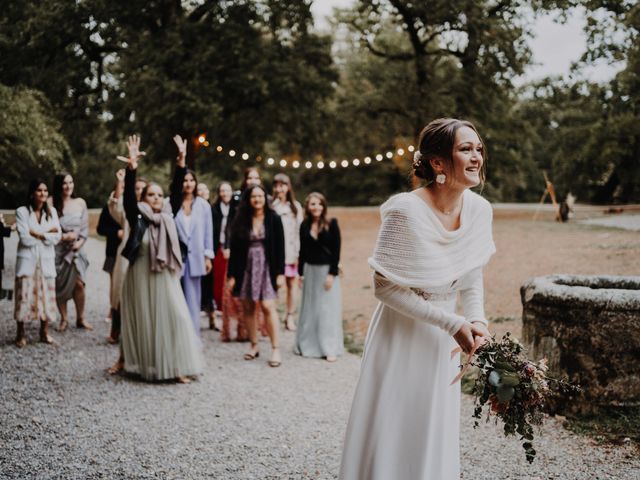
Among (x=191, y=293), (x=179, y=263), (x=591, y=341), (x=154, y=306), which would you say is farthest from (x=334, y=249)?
(x=591, y=341)

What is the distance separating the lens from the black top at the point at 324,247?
7754mm

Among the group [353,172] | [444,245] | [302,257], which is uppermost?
[353,172]

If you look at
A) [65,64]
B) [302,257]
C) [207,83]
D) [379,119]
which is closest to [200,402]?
[302,257]

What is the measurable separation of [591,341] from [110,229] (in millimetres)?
6430

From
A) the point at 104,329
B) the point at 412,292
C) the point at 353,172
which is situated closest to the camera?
the point at 412,292

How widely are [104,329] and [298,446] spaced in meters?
5.21

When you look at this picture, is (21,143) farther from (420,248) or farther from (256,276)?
(420,248)

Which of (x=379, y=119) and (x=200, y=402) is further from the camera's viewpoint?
(x=379, y=119)

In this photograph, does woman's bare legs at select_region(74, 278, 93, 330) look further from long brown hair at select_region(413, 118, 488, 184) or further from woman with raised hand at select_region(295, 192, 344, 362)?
long brown hair at select_region(413, 118, 488, 184)

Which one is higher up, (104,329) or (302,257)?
(302,257)

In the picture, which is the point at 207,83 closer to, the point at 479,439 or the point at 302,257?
the point at 302,257

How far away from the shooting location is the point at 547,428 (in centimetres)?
489

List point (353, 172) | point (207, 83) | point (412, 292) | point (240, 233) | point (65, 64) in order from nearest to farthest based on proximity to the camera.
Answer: point (412, 292), point (240, 233), point (207, 83), point (65, 64), point (353, 172)

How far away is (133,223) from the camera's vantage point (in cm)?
625
